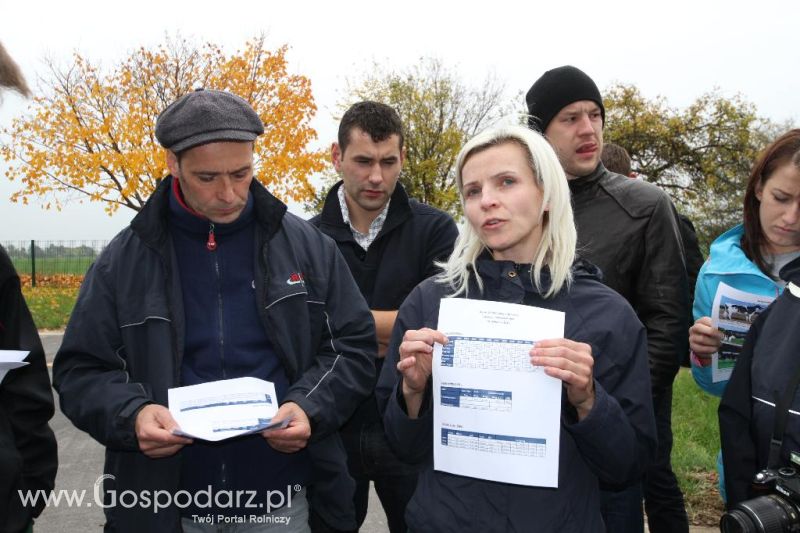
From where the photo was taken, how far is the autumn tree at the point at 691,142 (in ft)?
115

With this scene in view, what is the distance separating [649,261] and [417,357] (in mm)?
1398

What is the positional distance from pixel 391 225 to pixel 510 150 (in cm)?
126

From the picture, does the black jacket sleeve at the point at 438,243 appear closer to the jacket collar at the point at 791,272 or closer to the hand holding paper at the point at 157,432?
the jacket collar at the point at 791,272

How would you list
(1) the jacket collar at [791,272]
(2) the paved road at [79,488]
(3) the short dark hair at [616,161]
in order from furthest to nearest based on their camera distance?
(3) the short dark hair at [616,161]
(2) the paved road at [79,488]
(1) the jacket collar at [791,272]

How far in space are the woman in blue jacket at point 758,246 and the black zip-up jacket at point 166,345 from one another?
130 centimetres

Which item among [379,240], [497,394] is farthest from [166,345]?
[379,240]

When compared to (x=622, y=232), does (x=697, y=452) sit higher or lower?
lower

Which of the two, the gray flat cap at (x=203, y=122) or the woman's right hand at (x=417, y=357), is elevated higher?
the gray flat cap at (x=203, y=122)

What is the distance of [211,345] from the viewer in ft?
7.89

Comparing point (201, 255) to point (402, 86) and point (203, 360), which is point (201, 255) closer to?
point (203, 360)

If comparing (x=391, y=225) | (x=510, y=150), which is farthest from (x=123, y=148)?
(x=510, y=150)

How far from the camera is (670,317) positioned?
2.99 metres

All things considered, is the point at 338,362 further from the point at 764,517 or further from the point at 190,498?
the point at 764,517

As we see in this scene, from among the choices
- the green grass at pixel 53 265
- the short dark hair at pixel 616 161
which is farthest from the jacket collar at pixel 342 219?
the green grass at pixel 53 265
